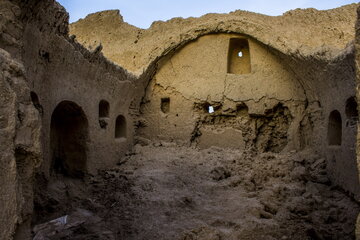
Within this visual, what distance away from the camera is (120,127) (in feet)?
29.4

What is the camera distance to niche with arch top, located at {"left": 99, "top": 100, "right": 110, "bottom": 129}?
25.1 ft

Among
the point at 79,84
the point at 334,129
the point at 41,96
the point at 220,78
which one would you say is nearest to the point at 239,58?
the point at 220,78

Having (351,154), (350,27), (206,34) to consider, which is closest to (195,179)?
(351,154)

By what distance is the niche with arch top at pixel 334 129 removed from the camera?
7.48 m

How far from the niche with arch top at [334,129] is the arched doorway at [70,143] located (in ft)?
17.3

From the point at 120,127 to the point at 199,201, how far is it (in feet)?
11.8

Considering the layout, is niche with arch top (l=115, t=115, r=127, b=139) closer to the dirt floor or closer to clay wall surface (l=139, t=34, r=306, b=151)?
the dirt floor

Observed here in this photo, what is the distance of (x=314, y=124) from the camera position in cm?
841

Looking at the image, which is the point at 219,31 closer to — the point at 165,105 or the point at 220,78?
the point at 220,78

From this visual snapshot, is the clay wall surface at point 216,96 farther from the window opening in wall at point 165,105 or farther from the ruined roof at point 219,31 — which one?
the ruined roof at point 219,31

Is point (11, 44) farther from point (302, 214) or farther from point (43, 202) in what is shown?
point (302, 214)

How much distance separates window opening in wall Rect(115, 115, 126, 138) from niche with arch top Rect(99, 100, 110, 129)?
0.93m

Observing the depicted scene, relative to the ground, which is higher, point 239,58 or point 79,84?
point 239,58

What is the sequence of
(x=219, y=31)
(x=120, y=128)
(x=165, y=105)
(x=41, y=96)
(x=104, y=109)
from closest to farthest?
1. (x=41, y=96)
2. (x=104, y=109)
3. (x=120, y=128)
4. (x=219, y=31)
5. (x=165, y=105)
